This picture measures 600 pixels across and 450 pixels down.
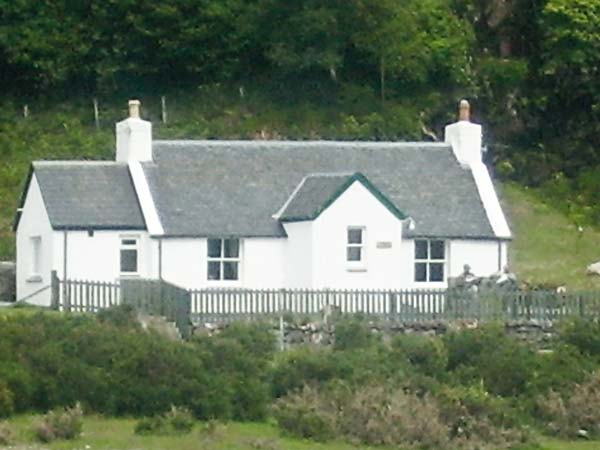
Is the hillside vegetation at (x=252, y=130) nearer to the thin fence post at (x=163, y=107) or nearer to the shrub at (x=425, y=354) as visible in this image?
the thin fence post at (x=163, y=107)

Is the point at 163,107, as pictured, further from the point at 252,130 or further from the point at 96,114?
the point at 252,130

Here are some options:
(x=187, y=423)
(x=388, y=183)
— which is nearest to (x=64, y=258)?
(x=388, y=183)

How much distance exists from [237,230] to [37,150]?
1477 centimetres

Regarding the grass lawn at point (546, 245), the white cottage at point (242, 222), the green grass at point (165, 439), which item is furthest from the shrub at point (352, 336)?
the grass lawn at point (546, 245)

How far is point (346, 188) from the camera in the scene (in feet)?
232

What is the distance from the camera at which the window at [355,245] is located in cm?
7081

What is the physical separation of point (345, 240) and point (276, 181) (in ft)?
10.5

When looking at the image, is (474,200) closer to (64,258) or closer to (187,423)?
(64,258)

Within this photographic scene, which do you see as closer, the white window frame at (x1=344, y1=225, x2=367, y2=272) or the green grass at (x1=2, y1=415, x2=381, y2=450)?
the green grass at (x1=2, y1=415, x2=381, y2=450)

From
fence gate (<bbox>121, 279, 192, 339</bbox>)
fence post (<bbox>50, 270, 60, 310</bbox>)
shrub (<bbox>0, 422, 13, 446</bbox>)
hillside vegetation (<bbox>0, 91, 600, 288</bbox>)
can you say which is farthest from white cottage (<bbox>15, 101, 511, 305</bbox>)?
shrub (<bbox>0, 422, 13, 446</bbox>)

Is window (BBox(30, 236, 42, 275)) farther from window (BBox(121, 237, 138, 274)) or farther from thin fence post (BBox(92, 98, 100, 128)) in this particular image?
thin fence post (BBox(92, 98, 100, 128))

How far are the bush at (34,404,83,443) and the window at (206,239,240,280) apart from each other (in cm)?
1663

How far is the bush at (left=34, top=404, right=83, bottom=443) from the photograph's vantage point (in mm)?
53375

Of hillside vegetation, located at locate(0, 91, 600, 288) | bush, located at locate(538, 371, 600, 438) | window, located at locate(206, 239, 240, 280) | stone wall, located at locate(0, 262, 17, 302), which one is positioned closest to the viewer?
bush, located at locate(538, 371, 600, 438)
